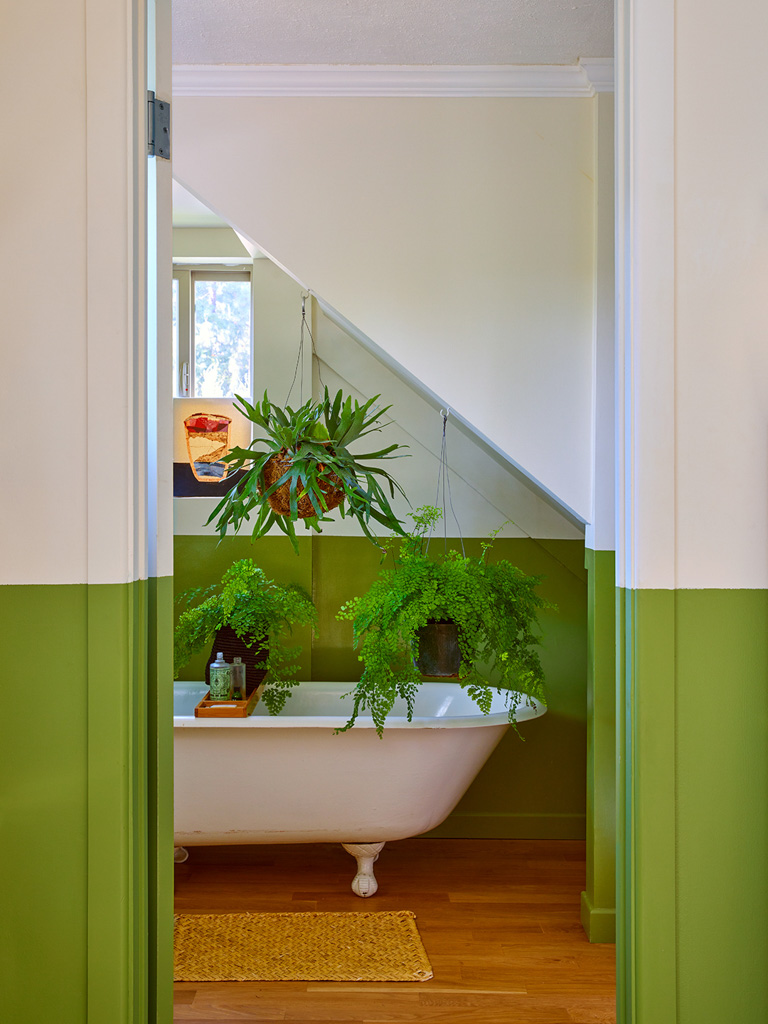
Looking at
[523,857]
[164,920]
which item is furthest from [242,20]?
[523,857]

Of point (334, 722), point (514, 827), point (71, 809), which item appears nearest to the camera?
point (71, 809)

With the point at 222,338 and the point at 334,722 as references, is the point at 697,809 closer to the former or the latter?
the point at 334,722

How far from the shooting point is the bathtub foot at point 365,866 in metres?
2.88

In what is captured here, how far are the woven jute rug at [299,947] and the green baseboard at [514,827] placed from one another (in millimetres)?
750

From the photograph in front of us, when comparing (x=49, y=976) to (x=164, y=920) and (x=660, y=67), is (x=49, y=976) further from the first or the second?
(x=660, y=67)

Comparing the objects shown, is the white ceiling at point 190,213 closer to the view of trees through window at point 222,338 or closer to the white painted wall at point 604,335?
the view of trees through window at point 222,338

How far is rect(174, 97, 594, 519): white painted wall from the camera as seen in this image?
2.60 m

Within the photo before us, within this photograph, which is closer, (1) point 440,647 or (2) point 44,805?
(2) point 44,805

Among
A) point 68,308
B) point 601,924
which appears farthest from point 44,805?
point 601,924

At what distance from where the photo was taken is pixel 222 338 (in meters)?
3.98

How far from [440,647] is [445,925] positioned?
892 millimetres

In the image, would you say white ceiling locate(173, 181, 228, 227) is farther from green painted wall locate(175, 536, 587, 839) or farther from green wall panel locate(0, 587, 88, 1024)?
green wall panel locate(0, 587, 88, 1024)

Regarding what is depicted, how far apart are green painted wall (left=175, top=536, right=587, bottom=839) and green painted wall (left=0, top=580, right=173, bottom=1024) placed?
214 cm

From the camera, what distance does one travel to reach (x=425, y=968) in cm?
242
